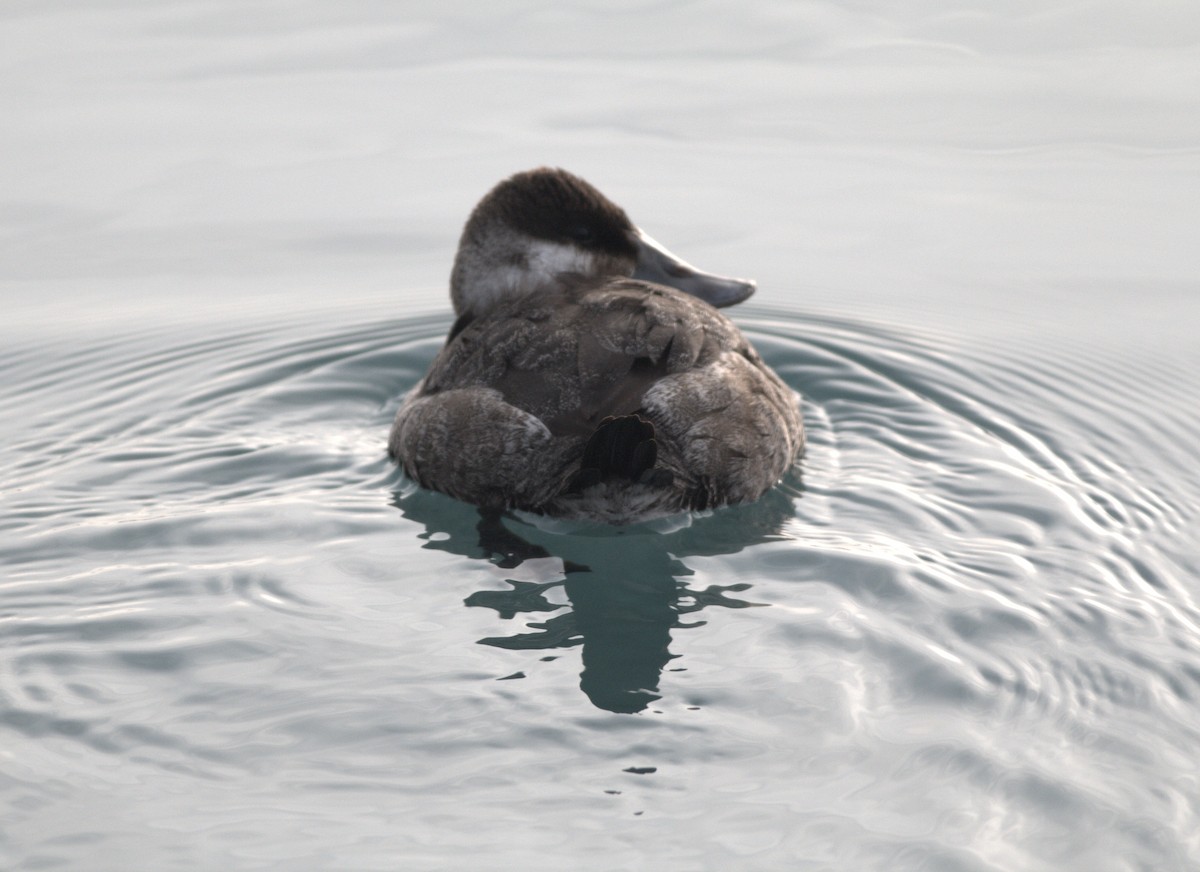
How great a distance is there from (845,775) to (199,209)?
8238 mm

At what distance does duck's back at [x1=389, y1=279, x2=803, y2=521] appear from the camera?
6129 millimetres

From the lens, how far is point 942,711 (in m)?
5.01

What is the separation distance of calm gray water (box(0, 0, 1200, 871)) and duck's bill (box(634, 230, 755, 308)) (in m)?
0.89

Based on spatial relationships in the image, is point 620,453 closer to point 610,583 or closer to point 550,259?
point 610,583

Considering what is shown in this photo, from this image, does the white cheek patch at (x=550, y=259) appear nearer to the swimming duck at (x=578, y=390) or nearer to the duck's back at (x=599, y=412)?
the swimming duck at (x=578, y=390)

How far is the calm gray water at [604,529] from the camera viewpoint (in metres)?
4.59

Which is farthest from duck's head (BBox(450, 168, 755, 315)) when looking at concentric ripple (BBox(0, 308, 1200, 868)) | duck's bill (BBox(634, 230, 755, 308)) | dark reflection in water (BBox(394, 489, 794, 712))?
dark reflection in water (BBox(394, 489, 794, 712))

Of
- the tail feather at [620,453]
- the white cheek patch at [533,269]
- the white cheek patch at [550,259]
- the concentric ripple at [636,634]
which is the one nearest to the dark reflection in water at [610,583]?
the concentric ripple at [636,634]

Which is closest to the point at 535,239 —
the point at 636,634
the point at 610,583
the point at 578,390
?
the point at 578,390

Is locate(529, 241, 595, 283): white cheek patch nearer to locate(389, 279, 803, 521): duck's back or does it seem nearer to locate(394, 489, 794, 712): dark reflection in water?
locate(389, 279, 803, 521): duck's back

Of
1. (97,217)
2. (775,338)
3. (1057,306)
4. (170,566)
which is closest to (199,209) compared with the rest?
(97,217)

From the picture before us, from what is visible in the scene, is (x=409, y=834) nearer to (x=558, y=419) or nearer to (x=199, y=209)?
(x=558, y=419)

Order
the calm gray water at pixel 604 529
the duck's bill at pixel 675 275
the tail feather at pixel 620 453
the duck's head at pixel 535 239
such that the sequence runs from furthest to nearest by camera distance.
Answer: the duck's bill at pixel 675 275, the duck's head at pixel 535 239, the tail feather at pixel 620 453, the calm gray water at pixel 604 529

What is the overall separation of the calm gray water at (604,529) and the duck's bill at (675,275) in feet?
2.92
